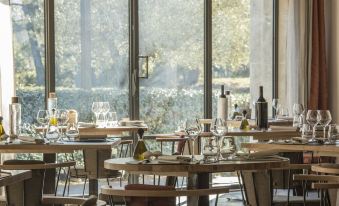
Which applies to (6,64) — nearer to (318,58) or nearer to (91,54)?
(91,54)

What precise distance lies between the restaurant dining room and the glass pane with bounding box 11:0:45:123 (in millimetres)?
11

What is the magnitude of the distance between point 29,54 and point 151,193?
200 inches

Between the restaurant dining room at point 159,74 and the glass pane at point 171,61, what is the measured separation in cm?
1

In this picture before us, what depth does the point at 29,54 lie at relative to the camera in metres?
8.25

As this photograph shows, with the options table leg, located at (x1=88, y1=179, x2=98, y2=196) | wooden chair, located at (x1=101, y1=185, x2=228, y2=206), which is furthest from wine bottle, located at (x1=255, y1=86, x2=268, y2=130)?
wooden chair, located at (x1=101, y1=185, x2=228, y2=206)

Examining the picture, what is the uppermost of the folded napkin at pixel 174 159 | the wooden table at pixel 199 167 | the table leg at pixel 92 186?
the folded napkin at pixel 174 159

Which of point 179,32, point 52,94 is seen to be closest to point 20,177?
point 52,94

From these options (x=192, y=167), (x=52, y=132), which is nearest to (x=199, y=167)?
(x=192, y=167)

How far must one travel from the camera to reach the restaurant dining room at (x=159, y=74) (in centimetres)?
725

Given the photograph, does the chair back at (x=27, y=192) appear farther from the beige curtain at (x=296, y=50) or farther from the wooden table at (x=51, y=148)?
the beige curtain at (x=296, y=50)

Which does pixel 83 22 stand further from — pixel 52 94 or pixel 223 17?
pixel 223 17

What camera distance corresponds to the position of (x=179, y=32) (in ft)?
30.1

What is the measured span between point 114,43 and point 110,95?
58cm

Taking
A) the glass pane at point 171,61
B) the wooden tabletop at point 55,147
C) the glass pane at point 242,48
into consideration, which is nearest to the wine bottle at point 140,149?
the wooden tabletop at point 55,147
